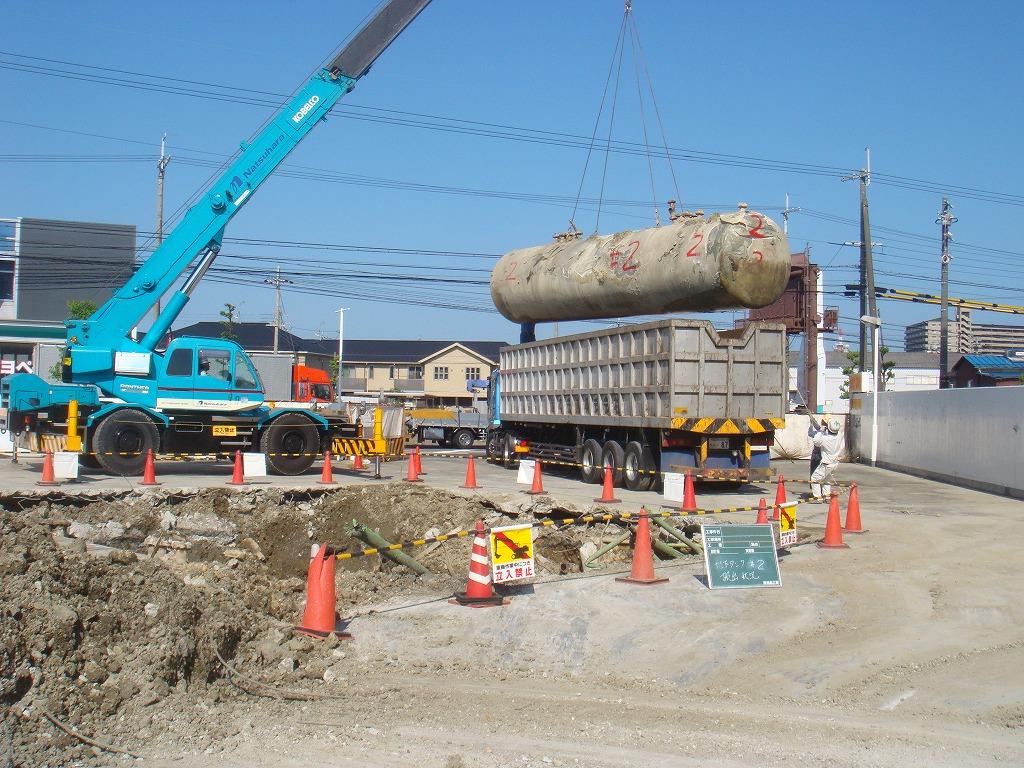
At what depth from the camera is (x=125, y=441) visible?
1805 centimetres

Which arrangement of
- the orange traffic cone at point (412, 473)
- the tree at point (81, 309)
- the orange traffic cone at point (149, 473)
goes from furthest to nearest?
1. the tree at point (81, 309)
2. the orange traffic cone at point (412, 473)
3. the orange traffic cone at point (149, 473)

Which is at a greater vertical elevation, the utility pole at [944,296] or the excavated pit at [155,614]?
the utility pole at [944,296]

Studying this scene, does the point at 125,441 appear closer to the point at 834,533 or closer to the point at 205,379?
the point at 205,379

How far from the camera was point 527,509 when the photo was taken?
15.9 m

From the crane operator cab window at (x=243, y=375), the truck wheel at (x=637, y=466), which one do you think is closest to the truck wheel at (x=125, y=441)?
the crane operator cab window at (x=243, y=375)

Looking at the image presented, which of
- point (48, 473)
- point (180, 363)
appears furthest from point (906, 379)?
point (48, 473)

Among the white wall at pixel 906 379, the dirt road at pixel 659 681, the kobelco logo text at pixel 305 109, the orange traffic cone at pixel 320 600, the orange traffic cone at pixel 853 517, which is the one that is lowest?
the dirt road at pixel 659 681

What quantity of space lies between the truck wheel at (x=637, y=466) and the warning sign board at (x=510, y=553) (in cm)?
828

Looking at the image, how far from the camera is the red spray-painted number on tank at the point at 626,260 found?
58.0 ft

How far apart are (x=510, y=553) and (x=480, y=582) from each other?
407 mm

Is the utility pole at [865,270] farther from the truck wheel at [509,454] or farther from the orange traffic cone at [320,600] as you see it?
the orange traffic cone at [320,600]

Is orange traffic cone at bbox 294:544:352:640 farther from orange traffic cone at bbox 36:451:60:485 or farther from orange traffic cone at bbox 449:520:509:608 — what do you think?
orange traffic cone at bbox 36:451:60:485

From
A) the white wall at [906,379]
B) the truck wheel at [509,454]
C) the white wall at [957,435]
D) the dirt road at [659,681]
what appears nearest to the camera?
the dirt road at [659,681]

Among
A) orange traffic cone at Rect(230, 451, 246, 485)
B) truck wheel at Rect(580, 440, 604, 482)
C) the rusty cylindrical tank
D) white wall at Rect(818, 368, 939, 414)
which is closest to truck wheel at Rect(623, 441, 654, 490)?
truck wheel at Rect(580, 440, 604, 482)
